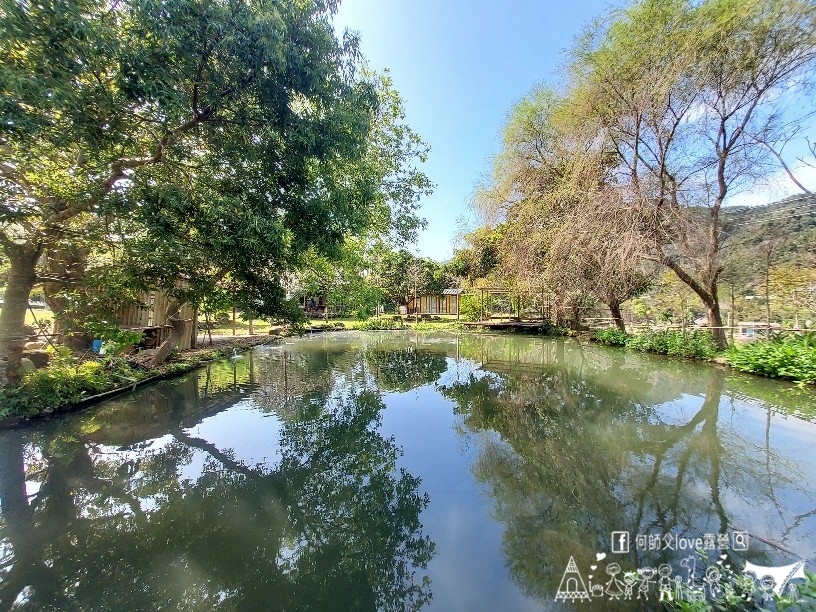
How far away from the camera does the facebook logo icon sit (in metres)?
2.21

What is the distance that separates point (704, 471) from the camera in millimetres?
3279

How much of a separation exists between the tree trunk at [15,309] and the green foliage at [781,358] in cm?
1251

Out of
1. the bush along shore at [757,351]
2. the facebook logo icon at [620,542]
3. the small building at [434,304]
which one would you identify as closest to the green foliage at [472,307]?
the small building at [434,304]

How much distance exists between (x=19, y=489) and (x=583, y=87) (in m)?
13.0

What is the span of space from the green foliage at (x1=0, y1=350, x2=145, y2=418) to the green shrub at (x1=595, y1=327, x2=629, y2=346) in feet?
45.5

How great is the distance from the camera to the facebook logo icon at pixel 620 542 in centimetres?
221

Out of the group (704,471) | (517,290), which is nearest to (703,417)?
(704,471)

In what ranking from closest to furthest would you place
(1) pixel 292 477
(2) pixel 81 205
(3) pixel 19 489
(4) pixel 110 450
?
(3) pixel 19 489 < (1) pixel 292 477 < (4) pixel 110 450 < (2) pixel 81 205

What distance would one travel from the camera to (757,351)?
23.0 feet

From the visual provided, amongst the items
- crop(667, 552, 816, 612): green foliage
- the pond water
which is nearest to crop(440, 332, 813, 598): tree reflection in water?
the pond water

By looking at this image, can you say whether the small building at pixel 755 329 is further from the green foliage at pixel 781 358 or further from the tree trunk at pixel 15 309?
the tree trunk at pixel 15 309

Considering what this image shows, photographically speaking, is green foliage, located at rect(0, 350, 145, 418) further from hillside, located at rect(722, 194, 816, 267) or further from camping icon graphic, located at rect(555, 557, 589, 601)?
hillside, located at rect(722, 194, 816, 267)

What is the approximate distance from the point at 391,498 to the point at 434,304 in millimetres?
26128

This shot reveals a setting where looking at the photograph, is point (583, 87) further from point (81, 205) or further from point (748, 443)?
point (81, 205)
